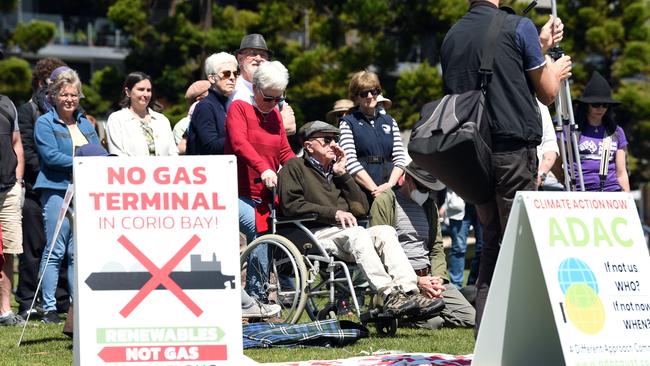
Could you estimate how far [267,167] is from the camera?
27.5 feet

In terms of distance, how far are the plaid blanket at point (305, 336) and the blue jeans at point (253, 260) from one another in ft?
2.95

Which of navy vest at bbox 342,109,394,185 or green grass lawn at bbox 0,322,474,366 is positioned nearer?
green grass lawn at bbox 0,322,474,366

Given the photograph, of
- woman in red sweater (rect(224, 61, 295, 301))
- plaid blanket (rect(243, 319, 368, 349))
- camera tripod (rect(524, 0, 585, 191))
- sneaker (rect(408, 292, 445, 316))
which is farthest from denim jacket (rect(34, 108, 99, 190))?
camera tripod (rect(524, 0, 585, 191))

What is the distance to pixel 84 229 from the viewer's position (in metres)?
5.60

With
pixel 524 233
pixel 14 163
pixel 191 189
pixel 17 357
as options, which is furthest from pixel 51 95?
pixel 524 233

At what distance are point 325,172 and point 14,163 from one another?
230 cm

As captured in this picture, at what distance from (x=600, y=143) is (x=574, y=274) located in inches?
192

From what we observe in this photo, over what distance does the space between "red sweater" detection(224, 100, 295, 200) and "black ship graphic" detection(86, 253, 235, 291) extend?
2.66 m

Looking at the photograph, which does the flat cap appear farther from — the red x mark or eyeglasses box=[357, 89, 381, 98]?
the red x mark

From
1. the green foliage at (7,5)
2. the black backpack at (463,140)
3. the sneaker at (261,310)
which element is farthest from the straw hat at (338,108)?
the green foliage at (7,5)

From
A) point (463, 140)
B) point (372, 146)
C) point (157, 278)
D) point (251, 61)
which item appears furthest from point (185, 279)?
point (372, 146)

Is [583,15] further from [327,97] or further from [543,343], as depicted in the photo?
[543,343]

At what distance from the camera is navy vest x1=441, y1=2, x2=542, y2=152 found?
6.20 metres

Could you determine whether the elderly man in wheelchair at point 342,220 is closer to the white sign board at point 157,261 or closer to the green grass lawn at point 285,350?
the green grass lawn at point 285,350
